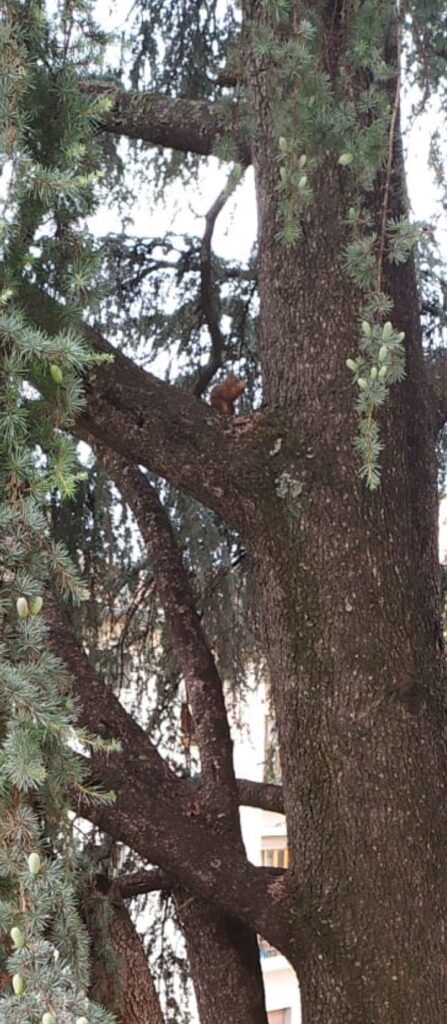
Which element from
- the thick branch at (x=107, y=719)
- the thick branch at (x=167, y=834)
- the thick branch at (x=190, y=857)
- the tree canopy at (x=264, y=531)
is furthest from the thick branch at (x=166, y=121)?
the thick branch at (x=190, y=857)

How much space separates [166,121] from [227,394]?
2.16ft

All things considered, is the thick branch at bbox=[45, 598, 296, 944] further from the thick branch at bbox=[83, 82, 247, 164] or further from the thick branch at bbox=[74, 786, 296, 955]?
the thick branch at bbox=[83, 82, 247, 164]

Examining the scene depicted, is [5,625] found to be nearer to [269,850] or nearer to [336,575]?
[336,575]

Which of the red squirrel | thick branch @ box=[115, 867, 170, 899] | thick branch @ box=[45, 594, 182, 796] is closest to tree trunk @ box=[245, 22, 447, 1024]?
the red squirrel

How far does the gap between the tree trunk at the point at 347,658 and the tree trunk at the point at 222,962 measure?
0.34 m

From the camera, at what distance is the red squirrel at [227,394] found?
7.85 feet

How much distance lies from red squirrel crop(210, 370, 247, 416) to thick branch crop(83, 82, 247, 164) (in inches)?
20.0

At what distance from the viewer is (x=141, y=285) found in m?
3.40

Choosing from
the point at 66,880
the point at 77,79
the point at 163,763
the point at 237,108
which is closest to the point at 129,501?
the point at 163,763

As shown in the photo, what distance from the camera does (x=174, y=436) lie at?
6.72ft

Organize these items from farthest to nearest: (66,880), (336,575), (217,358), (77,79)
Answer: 1. (217,358)
2. (336,575)
3. (77,79)
4. (66,880)

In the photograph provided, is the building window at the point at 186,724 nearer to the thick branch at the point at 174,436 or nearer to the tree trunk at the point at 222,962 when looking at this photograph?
the tree trunk at the point at 222,962

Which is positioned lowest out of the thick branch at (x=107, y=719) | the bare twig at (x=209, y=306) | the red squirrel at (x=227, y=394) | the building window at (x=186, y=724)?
the thick branch at (x=107, y=719)

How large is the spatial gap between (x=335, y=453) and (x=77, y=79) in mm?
914
